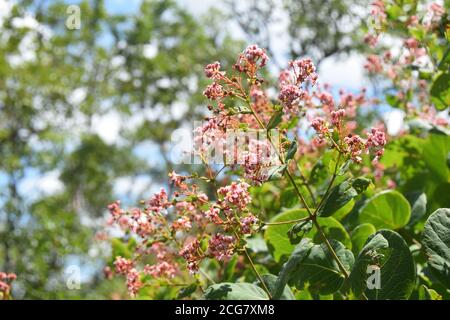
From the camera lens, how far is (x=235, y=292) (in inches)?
55.3

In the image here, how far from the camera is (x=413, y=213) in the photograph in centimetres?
188

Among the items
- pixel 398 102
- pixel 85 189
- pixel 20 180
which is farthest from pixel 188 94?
pixel 398 102

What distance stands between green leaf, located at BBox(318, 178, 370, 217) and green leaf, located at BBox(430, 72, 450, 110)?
78cm

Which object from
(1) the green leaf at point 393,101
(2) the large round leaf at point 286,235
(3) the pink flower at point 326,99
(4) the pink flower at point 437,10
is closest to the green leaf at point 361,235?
(2) the large round leaf at point 286,235

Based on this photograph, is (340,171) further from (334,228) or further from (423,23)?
(423,23)

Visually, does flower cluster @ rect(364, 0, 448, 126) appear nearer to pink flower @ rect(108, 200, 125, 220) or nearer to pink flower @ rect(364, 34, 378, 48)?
pink flower @ rect(364, 34, 378, 48)

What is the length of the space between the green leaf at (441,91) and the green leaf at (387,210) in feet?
1.54

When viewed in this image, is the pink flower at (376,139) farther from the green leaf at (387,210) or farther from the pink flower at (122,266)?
the pink flower at (122,266)

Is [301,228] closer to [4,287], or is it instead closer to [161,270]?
[161,270]

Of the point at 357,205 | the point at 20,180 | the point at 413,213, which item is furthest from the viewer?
the point at 20,180

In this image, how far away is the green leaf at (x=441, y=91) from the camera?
2.01m

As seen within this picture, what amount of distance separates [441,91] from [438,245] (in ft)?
2.79

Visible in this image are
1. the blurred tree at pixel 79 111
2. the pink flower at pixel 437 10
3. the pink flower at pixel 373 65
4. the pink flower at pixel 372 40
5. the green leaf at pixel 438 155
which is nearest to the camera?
the green leaf at pixel 438 155
